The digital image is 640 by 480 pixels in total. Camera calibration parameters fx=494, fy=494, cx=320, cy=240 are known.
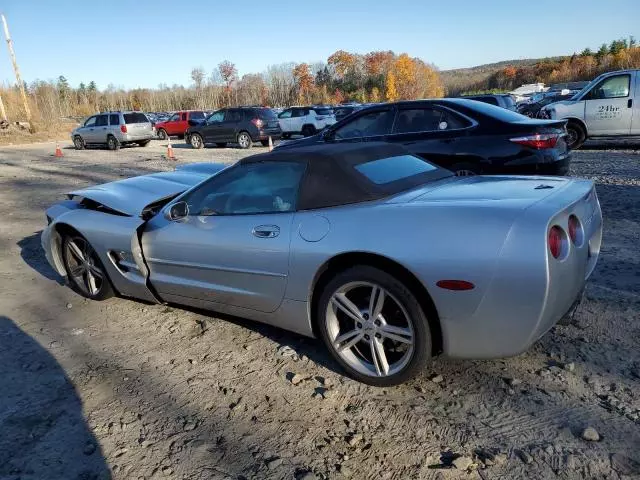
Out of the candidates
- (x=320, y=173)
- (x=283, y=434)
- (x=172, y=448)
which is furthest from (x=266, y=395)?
(x=320, y=173)

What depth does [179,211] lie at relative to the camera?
362 centimetres

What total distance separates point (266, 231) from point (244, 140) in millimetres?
17069

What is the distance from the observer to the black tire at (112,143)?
72.6 feet

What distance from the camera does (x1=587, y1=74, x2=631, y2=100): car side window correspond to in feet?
37.2

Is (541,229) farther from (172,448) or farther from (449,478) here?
(172,448)

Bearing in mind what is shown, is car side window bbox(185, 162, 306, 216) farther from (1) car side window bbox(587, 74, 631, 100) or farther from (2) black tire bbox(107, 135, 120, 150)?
(2) black tire bbox(107, 135, 120, 150)

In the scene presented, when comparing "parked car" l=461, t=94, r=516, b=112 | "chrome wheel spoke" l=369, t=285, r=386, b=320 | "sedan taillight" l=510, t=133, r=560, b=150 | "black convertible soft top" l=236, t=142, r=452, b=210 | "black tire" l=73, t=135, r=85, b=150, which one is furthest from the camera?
"black tire" l=73, t=135, r=85, b=150

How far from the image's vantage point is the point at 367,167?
3.27 m

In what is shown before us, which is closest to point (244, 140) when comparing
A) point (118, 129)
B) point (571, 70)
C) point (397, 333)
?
point (118, 129)

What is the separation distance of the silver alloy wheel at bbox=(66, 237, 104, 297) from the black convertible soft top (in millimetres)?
1860

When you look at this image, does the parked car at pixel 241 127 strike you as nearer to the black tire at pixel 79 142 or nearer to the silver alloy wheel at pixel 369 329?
the black tire at pixel 79 142

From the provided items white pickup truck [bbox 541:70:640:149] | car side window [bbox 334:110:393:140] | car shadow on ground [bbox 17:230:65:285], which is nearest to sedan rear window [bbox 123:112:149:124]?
car shadow on ground [bbox 17:230:65:285]

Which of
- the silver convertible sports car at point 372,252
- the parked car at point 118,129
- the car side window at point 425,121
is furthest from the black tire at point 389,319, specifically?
the parked car at point 118,129

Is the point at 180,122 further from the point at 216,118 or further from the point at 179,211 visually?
the point at 179,211
